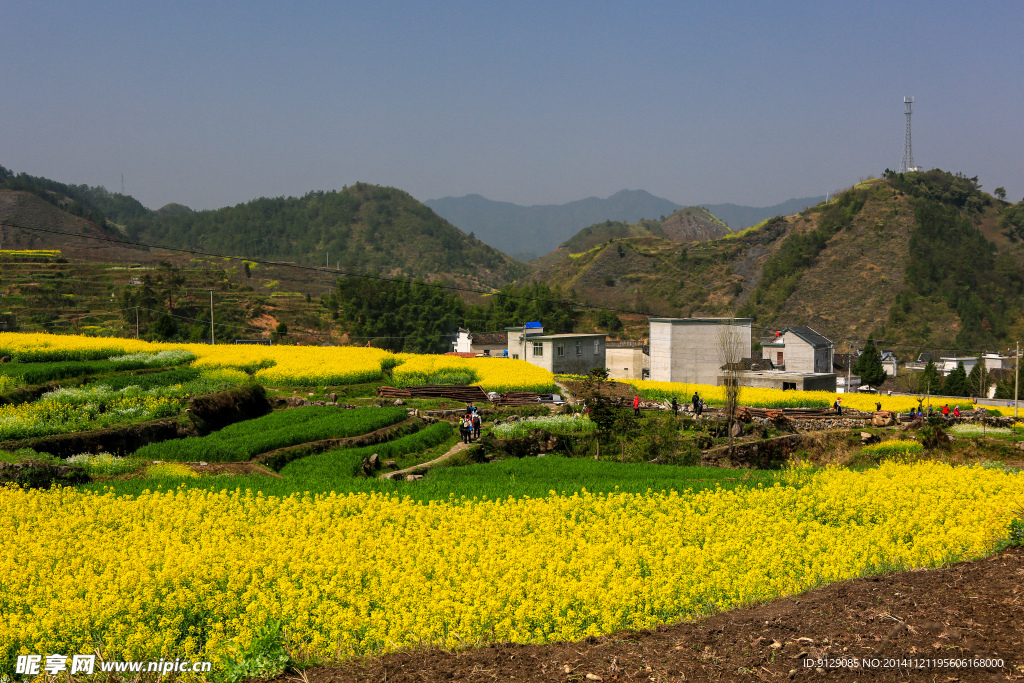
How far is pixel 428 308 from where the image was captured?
93.2 m

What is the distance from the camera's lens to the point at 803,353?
218 feet

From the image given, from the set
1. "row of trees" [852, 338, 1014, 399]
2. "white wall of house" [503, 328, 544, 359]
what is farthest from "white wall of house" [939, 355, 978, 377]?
"white wall of house" [503, 328, 544, 359]

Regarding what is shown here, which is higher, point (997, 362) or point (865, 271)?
point (865, 271)

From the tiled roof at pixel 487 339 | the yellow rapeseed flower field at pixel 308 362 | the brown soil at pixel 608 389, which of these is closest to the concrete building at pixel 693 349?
the brown soil at pixel 608 389

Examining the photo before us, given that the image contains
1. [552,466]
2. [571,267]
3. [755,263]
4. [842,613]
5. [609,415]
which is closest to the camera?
[842,613]

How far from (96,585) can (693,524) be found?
963 centimetres

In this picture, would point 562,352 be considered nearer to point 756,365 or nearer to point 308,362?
point 756,365

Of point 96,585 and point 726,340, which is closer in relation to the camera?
point 96,585

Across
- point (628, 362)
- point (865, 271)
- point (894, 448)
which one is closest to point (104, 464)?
point (894, 448)

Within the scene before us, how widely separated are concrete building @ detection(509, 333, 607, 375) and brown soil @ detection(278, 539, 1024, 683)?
4349 cm

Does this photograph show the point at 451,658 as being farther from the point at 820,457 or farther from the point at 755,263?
the point at 755,263

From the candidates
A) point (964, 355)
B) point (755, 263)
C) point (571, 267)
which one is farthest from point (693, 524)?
point (571, 267)

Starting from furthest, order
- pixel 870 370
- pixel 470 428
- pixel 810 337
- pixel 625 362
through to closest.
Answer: pixel 870 370
pixel 625 362
pixel 810 337
pixel 470 428

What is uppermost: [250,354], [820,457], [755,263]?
[755,263]
